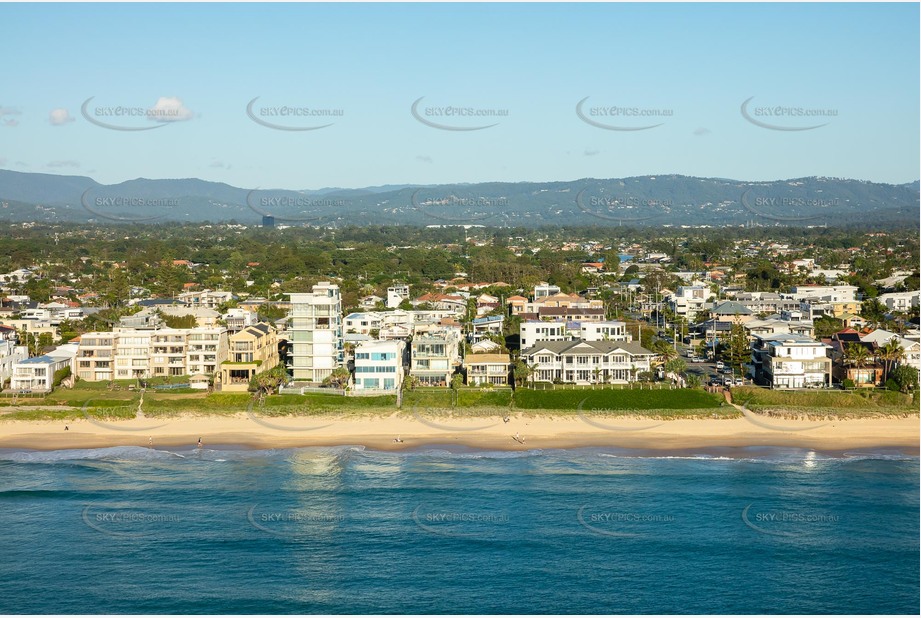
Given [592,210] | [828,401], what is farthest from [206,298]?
[592,210]

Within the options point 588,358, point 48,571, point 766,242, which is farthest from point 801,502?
point 766,242

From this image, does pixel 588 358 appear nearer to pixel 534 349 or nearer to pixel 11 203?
pixel 534 349

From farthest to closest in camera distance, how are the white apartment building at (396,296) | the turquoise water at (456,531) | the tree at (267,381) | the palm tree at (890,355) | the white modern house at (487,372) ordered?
the white apartment building at (396,296) → the white modern house at (487,372) → the palm tree at (890,355) → the tree at (267,381) → the turquoise water at (456,531)

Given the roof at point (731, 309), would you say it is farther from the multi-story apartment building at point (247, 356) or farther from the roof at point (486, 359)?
the multi-story apartment building at point (247, 356)

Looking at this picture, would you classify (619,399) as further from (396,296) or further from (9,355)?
(396,296)

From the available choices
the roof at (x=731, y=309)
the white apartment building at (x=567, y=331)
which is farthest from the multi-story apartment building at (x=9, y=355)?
the roof at (x=731, y=309)

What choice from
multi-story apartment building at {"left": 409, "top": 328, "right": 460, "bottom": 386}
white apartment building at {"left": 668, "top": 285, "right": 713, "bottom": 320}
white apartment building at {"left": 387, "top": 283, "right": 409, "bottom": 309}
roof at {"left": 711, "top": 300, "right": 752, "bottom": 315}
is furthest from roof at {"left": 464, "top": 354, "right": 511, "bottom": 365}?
white apartment building at {"left": 668, "top": 285, "right": 713, "bottom": 320}
